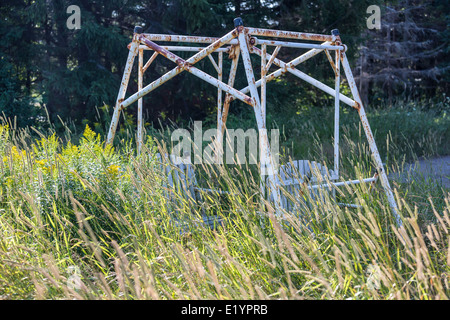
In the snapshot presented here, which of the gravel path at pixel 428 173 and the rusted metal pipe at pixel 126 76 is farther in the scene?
the gravel path at pixel 428 173

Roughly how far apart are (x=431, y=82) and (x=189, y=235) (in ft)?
61.1

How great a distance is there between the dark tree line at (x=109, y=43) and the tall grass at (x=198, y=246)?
6.23 m

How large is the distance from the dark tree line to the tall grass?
6.23m

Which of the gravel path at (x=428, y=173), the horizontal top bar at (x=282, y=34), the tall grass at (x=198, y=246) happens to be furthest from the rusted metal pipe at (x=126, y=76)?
the gravel path at (x=428, y=173)

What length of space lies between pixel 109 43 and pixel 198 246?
7540 millimetres

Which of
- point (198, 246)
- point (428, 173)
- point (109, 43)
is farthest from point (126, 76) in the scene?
point (109, 43)

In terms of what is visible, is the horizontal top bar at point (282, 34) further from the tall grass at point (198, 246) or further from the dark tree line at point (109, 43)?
the dark tree line at point (109, 43)

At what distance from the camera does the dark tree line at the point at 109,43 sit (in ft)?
30.4

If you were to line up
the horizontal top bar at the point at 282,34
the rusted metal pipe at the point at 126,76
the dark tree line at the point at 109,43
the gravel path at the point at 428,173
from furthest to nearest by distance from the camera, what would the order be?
the dark tree line at the point at 109,43 < the gravel path at the point at 428,173 < the rusted metal pipe at the point at 126,76 < the horizontal top bar at the point at 282,34

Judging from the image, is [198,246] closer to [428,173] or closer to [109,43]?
[428,173]

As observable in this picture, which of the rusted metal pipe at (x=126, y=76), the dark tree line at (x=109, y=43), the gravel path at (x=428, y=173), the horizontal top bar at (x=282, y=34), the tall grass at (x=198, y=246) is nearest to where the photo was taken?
the tall grass at (x=198, y=246)

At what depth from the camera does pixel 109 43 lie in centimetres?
921
